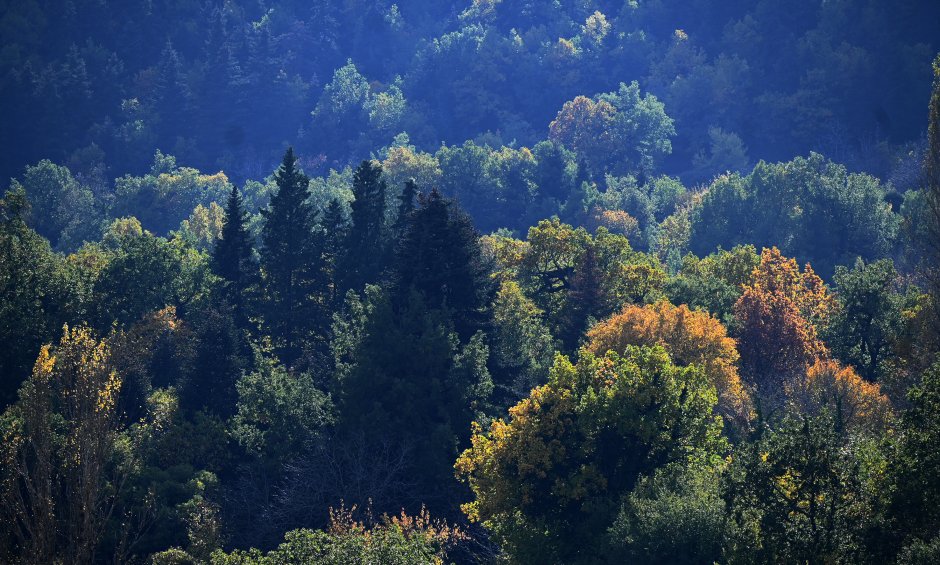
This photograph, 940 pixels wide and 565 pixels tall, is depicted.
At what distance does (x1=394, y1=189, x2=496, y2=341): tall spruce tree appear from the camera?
62.6m

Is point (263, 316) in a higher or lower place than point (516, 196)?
lower

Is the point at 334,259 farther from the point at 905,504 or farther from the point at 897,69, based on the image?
the point at 897,69

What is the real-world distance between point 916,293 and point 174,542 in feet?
139

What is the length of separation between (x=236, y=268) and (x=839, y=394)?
3497cm

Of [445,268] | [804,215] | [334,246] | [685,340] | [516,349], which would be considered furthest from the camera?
[804,215]

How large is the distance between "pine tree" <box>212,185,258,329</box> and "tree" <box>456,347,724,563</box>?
31.3 meters

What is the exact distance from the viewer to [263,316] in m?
72.2

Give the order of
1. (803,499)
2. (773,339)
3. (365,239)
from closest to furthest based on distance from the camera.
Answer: (803,499) → (773,339) → (365,239)

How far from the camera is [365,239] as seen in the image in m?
73.4

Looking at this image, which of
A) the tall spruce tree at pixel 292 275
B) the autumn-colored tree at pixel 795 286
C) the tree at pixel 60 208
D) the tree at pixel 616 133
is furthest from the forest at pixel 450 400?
the tree at pixel 616 133

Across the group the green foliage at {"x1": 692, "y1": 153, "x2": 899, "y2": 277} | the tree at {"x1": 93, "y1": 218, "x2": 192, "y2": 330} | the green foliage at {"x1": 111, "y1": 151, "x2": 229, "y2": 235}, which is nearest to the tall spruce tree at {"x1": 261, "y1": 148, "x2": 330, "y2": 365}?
the tree at {"x1": 93, "y1": 218, "x2": 192, "y2": 330}

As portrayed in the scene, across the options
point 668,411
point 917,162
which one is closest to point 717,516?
point 668,411

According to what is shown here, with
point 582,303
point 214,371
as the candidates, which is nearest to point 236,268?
point 214,371

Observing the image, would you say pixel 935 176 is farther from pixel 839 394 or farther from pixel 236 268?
pixel 236 268
